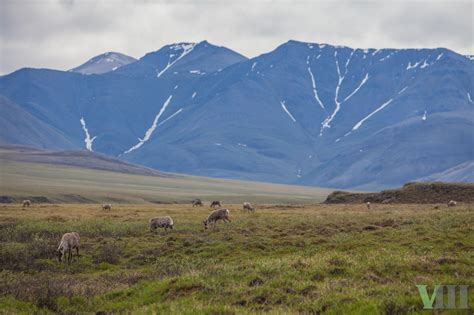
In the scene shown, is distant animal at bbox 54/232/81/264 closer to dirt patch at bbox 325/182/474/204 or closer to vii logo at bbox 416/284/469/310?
vii logo at bbox 416/284/469/310

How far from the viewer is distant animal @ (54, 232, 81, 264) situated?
101 ft

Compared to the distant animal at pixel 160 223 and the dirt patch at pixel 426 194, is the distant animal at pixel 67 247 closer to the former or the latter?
the distant animal at pixel 160 223

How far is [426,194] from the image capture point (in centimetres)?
7938

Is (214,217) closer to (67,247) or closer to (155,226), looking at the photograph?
(155,226)

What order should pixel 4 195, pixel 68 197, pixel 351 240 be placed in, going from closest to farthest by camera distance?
pixel 351 240
pixel 4 195
pixel 68 197

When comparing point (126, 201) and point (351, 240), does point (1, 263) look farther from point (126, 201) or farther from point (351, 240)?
point (126, 201)

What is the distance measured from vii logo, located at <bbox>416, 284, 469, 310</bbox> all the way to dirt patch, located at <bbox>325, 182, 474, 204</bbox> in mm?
58256

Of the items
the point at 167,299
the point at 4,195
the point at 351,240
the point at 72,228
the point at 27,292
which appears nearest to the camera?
the point at 167,299

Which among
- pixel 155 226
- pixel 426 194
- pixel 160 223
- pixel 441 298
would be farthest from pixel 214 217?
pixel 426 194

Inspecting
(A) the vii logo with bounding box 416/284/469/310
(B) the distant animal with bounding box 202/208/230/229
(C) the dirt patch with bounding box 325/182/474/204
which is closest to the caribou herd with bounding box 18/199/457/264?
(B) the distant animal with bounding box 202/208/230/229

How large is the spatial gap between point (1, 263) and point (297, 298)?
57.2ft

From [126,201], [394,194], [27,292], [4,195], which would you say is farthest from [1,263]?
[126,201]

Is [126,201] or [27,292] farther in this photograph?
[126,201]

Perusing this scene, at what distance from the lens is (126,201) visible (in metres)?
156
